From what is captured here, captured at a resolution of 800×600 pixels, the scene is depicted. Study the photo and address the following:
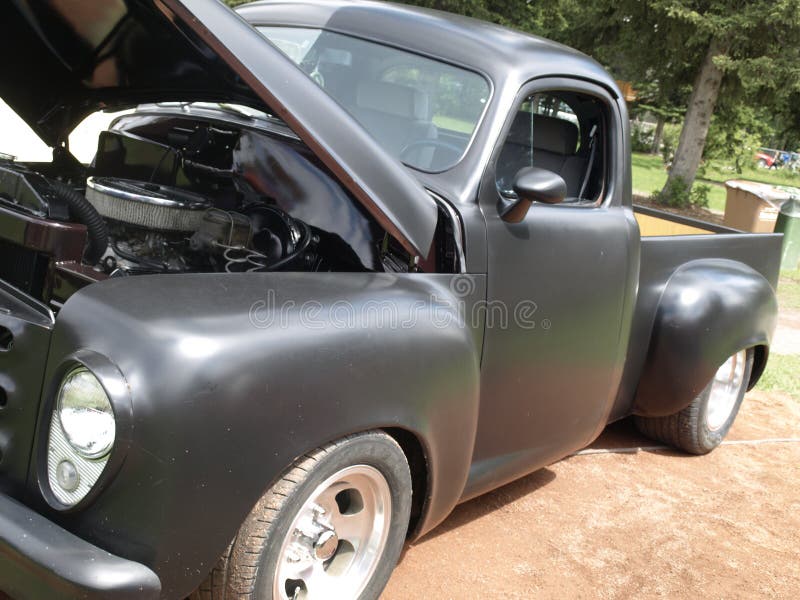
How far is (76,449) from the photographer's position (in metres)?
1.95

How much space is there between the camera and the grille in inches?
98.8

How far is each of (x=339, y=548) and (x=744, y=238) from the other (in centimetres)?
301

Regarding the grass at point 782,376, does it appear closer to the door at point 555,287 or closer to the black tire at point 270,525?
the door at point 555,287

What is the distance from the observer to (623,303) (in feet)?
11.6

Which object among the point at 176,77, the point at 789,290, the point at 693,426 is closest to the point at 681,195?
the point at 789,290

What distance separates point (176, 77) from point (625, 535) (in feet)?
8.73

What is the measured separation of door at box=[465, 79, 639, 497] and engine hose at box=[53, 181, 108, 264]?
128 centimetres

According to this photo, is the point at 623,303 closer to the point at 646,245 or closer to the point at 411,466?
the point at 646,245

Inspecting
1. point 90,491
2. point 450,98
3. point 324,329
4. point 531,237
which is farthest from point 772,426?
point 90,491

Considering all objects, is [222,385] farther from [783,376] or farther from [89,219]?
[783,376]

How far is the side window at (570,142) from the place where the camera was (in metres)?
3.46

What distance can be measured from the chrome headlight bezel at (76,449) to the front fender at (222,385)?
0.02m

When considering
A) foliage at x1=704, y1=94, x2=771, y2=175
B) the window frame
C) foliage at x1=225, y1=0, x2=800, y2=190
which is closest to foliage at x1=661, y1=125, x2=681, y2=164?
foliage at x1=704, y1=94, x2=771, y2=175

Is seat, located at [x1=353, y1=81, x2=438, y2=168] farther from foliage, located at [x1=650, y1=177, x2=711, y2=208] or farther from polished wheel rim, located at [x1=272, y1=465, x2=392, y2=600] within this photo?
foliage, located at [x1=650, y1=177, x2=711, y2=208]
